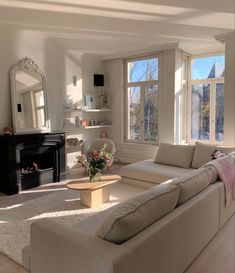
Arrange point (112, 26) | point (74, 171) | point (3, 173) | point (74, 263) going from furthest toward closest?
point (74, 171), point (3, 173), point (112, 26), point (74, 263)

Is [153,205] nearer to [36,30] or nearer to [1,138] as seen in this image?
[1,138]

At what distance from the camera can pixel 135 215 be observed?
1.64 metres

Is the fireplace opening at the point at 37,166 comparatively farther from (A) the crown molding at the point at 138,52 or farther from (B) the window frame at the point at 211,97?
(B) the window frame at the point at 211,97

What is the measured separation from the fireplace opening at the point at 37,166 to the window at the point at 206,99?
3.29 m

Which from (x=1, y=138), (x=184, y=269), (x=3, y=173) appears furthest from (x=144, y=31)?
(x=184, y=269)

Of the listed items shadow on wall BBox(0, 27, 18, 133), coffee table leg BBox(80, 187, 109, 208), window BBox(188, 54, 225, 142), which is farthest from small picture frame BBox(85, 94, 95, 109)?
coffee table leg BBox(80, 187, 109, 208)

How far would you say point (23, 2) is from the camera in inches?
134

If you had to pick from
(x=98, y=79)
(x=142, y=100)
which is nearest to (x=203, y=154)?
(x=142, y=100)

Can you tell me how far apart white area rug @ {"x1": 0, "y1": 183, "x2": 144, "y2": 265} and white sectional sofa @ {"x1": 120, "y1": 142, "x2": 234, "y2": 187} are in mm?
238

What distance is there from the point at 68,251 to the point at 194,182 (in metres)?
1.30

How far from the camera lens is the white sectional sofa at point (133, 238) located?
1.46 meters

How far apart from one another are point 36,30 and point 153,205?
4.12 meters

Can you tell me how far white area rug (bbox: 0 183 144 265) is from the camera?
111 inches

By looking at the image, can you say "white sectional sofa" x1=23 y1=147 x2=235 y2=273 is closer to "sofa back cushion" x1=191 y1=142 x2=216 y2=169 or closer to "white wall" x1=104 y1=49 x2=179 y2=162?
"sofa back cushion" x1=191 y1=142 x2=216 y2=169
